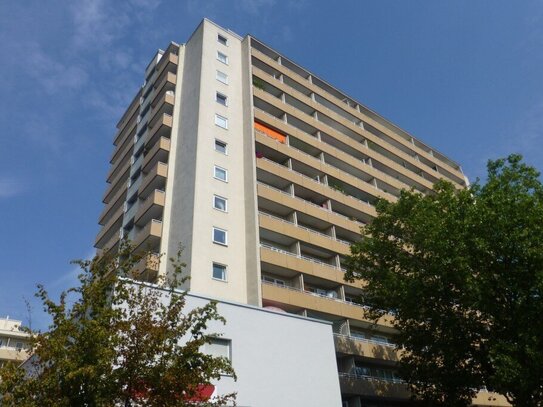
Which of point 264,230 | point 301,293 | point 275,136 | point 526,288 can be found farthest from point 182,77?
point 526,288

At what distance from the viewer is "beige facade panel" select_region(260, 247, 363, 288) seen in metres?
31.0

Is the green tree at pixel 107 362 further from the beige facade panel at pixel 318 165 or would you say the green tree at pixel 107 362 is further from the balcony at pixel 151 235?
the beige facade panel at pixel 318 165

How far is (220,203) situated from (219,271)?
5132 millimetres

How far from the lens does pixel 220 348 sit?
17.5m

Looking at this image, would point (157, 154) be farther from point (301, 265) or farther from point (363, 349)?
point (363, 349)

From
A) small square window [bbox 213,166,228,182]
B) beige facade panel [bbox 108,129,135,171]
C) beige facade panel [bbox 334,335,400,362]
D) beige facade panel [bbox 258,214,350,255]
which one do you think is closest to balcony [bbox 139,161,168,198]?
small square window [bbox 213,166,228,182]

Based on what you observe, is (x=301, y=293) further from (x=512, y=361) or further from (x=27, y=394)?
(x=27, y=394)

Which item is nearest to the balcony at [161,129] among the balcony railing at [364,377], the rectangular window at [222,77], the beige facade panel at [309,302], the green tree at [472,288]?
the rectangular window at [222,77]

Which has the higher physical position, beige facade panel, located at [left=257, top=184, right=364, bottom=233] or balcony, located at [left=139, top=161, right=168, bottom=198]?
balcony, located at [left=139, top=161, right=168, bottom=198]

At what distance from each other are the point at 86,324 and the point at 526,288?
64.2 feet

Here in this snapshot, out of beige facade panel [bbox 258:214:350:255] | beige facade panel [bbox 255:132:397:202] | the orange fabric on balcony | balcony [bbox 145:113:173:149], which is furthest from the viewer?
the orange fabric on balcony

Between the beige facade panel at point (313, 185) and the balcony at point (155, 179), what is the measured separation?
682cm

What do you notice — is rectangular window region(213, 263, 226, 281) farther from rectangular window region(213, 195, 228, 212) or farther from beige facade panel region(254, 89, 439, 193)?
beige facade panel region(254, 89, 439, 193)

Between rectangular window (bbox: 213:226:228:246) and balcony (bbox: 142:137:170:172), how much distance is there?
8853 mm
